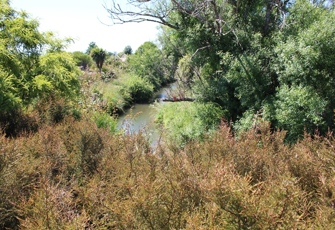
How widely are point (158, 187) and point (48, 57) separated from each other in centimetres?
468

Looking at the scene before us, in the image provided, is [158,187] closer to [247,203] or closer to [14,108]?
[247,203]

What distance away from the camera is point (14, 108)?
4605 mm

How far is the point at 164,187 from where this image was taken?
6.91ft

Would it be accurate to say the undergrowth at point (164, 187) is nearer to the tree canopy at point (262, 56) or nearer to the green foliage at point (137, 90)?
the tree canopy at point (262, 56)

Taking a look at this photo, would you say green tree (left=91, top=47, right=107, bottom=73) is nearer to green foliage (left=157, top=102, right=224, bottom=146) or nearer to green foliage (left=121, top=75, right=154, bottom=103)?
green foliage (left=121, top=75, right=154, bottom=103)

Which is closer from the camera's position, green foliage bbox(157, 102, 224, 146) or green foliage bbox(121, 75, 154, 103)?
green foliage bbox(157, 102, 224, 146)

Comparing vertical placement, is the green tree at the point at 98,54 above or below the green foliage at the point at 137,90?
above

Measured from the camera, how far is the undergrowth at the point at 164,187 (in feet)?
5.00

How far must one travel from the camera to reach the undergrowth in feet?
5.00

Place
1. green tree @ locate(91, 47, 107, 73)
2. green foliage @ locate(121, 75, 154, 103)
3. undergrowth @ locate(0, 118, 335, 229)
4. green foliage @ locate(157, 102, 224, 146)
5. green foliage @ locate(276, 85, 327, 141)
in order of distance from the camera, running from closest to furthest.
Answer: undergrowth @ locate(0, 118, 335, 229) → green foliage @ locate(276, 85, 327, 141) → green foliage @ locate(157, 102, 224, 146) → green foliage @ locate(121, 75, 154, 103) → green tree @ locate(91, 47, 107, 73)

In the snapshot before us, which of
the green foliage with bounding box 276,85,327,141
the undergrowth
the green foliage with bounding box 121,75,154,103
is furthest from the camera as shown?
the green foliage with bounding box 121,75,154,103

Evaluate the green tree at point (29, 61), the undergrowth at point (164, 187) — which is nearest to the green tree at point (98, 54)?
the green tree at point (29, 61)

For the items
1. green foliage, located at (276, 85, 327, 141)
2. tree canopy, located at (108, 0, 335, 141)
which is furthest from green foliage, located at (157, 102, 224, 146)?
green foliage, located at (276, 85, 327, 141)

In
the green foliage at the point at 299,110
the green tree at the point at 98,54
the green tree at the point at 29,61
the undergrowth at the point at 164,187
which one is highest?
the green tree at the point at 98,54
